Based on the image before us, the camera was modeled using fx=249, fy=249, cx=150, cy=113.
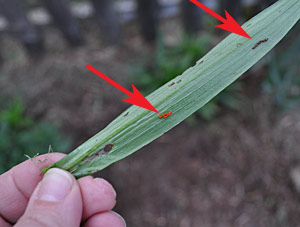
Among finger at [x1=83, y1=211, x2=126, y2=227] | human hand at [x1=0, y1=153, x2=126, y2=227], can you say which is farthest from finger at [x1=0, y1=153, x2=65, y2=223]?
finger at [x1=83, y1=211, x2=126, y2=227]

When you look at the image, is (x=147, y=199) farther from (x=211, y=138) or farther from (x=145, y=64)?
(x=145, y=64)

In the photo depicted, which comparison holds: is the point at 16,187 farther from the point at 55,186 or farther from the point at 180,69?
the point at 180,69

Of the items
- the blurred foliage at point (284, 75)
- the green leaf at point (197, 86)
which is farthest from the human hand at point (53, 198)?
the blurred foliage at point (284, 75)

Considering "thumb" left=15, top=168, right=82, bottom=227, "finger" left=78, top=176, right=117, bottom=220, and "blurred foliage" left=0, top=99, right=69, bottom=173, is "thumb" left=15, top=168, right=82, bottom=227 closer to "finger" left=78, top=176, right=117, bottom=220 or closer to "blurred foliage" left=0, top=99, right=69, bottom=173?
"finger" left=78, top=176, right=117, bottom=220

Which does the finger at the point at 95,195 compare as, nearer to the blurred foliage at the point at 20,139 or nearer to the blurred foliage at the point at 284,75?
the blurred foliage at the point at 20,139

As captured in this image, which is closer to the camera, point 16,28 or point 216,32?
point 16,28

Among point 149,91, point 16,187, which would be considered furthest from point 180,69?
point 16,187

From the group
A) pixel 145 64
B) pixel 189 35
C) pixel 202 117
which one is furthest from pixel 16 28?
pixel 202 117
